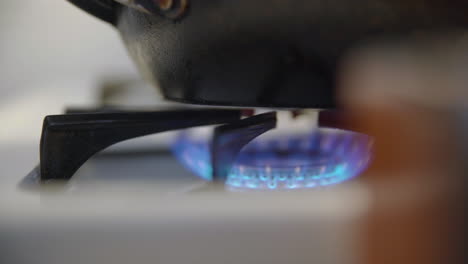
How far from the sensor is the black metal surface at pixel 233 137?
437 millimetres

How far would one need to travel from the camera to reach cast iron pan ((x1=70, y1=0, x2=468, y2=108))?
0.32 meters

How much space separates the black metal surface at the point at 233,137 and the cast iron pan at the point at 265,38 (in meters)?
0.05

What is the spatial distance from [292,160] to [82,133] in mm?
212

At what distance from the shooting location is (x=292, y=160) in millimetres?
495

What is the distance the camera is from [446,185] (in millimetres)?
291

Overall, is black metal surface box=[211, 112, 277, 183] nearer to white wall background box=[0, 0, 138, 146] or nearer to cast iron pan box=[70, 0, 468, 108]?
cast iron pan box=[70, 0, 468, 108]

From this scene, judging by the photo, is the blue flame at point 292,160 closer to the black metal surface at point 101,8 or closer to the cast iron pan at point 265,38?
the cast iron pan at point 265,38

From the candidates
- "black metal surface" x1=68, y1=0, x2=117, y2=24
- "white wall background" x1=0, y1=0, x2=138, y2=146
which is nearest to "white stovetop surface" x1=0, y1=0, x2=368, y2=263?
"black metal surface" x1=68, y1=0, x2=117, y2=24

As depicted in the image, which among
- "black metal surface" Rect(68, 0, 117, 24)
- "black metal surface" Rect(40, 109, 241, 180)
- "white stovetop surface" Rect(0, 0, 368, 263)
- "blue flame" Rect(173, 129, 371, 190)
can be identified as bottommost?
"white stovetop surface" Rect(0, 0, 368, 263)

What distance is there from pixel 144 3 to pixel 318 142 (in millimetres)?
279

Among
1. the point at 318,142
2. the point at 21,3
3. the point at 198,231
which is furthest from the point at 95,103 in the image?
the point at 198,231

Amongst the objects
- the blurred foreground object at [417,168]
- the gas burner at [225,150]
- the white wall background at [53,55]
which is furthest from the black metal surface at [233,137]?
the white wall background at [53,55]

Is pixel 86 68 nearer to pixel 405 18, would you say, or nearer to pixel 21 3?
pixel 21 3

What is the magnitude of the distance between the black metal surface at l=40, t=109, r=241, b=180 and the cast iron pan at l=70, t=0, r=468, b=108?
0.19 ft
